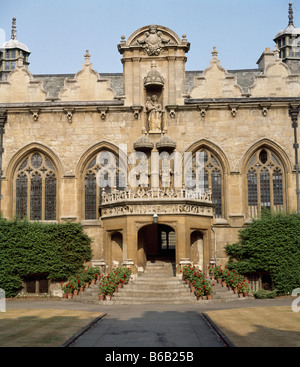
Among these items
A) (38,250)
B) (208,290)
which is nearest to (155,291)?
(208,290)

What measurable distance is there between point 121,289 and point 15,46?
138ft

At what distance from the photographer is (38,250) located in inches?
1216

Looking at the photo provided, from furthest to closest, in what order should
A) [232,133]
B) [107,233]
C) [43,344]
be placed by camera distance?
1. [232,133]
2. [107,233]
3. [43,344]

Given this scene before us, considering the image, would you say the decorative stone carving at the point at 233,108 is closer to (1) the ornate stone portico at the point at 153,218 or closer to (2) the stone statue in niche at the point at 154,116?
(2) the stone statue in niche at the point at 154,116

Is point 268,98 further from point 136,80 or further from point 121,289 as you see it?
point 121,289

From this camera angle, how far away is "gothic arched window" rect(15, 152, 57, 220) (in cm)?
3338

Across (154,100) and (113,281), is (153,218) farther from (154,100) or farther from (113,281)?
(154,100)

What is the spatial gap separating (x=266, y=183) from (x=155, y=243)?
780 centimetres

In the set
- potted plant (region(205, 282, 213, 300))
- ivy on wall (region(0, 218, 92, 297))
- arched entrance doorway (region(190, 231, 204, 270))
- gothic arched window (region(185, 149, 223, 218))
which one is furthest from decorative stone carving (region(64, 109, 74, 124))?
potted plant (region(205, 282, 213, 300))

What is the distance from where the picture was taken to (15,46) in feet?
199

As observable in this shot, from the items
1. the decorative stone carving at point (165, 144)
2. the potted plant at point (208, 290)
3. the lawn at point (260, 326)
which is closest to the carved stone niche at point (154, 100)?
the decorative stone carving at point (165, 144)

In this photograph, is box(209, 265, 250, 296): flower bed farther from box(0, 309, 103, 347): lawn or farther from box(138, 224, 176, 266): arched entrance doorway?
box(0, 309, 103, 347): lawn

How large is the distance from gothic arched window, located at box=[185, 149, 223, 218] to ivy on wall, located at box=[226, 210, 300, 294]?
280cm
